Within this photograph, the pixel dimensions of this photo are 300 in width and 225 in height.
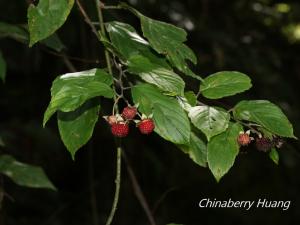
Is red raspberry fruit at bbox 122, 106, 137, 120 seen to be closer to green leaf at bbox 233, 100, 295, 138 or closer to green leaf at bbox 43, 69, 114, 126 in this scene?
green leaf at bbox 43, 69, 114, 126

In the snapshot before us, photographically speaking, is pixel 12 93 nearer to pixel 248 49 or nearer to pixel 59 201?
pixel 59 201

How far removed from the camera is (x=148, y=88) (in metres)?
0.77

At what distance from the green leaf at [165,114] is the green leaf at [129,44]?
0.44ft

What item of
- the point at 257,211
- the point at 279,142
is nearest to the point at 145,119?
the point at 279,142

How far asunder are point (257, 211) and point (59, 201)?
5.97 ft

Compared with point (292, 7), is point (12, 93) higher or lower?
lower

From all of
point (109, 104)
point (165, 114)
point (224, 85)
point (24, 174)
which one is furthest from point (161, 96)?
point (109, 104)

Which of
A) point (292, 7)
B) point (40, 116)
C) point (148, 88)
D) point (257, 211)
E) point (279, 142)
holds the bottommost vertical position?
point (257, 211)

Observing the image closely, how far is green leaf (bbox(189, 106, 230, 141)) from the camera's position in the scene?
77 centimetres

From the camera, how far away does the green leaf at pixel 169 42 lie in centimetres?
87

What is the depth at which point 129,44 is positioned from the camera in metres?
0.93

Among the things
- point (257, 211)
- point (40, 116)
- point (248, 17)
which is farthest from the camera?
point (257, 211)

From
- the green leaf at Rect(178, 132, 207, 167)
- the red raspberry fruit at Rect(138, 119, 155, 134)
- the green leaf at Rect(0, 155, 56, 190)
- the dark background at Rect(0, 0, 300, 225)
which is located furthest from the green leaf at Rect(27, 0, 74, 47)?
the dark background at Rect(0, 0, 300, 225)

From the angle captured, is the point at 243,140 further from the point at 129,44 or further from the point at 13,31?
the point at 13,31
